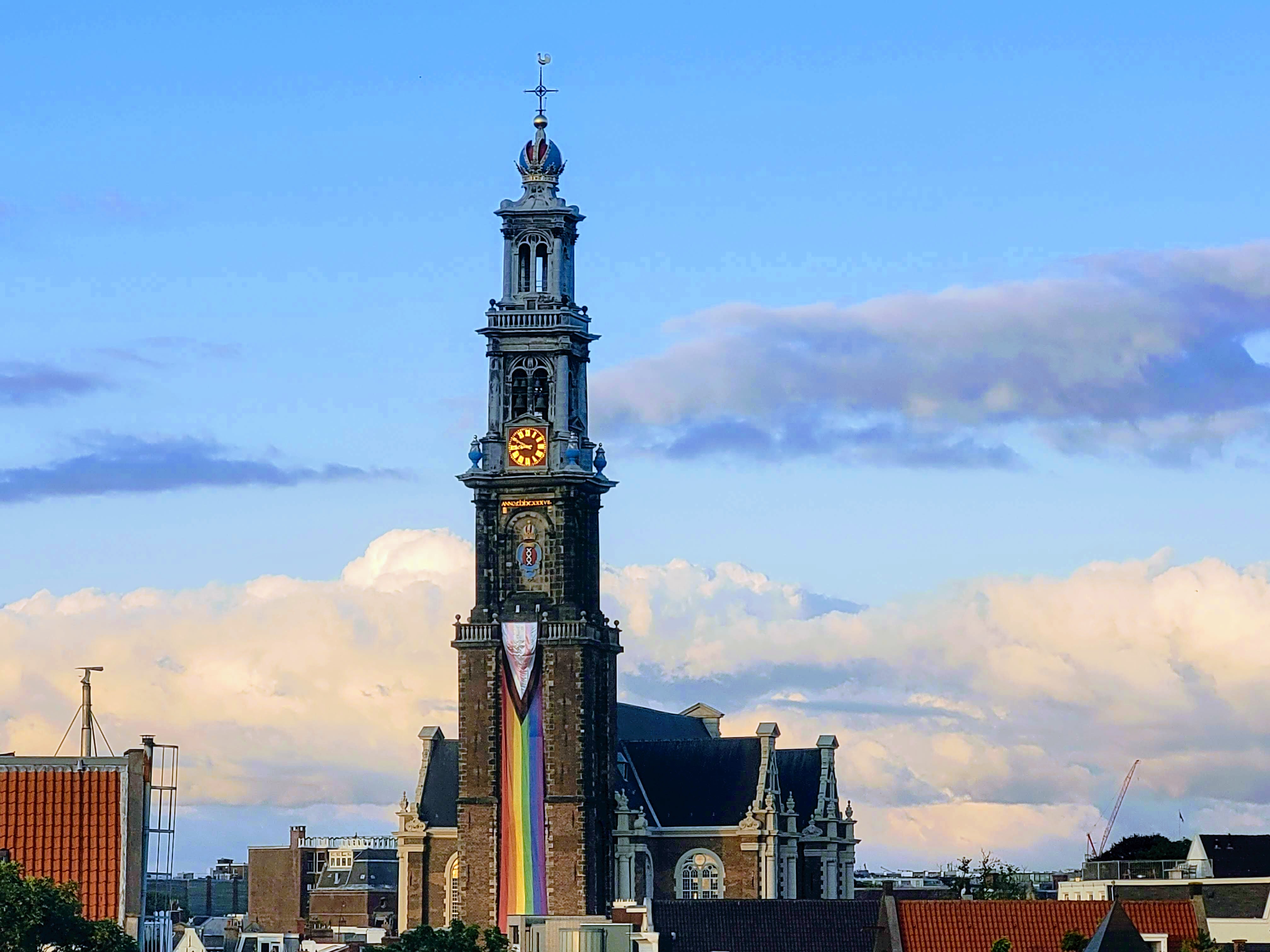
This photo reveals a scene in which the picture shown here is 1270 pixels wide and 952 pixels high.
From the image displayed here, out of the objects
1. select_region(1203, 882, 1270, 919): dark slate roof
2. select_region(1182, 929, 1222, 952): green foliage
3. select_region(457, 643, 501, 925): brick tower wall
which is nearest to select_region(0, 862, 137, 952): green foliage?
select_region(1182, 929, 1222, 952): green foliage

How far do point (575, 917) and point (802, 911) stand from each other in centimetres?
2662

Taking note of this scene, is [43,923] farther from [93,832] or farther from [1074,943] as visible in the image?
[1074,943]

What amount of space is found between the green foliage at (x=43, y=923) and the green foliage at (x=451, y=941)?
2642 cm

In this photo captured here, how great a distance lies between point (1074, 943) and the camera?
153 meters

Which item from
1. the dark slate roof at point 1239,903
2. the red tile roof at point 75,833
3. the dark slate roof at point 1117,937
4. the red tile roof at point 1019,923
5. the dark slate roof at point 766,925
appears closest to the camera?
the dark slate roof at point 1117,937

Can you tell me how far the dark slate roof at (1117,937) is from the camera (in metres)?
146

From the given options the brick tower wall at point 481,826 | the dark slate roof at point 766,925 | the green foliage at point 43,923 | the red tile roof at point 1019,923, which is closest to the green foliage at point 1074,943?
the red tile roof at point 1019,923

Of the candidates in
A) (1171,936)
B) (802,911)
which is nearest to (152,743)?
(802,911)

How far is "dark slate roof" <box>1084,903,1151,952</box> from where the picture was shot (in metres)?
146

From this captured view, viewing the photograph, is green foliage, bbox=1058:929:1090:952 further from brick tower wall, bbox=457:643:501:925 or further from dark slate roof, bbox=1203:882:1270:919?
brick tower wall, bbox=457:643:501:925

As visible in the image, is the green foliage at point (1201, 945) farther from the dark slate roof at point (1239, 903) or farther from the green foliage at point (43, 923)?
the green foliage at point (43, 923)

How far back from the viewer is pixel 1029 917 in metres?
161

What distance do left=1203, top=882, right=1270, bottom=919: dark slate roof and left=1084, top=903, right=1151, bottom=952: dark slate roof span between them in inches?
1812

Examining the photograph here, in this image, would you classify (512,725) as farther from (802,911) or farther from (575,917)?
(802,911)
